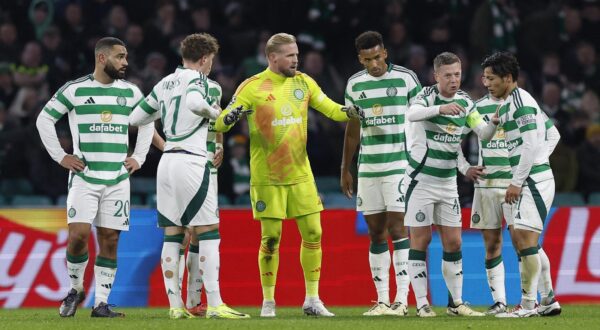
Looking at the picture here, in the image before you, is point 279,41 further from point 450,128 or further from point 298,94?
point 450,128

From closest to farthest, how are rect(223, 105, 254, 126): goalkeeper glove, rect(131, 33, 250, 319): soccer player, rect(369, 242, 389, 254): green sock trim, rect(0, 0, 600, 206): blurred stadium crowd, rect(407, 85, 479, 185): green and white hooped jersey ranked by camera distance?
1. rect(223, 105, 254, 126): goalkeeper glove
2. rect(131, 33, 250, 319): soccer player
3. rect(407, 85, 479, 185): green and white hooped jersey
4. rect(369, 242, 389, 254): green sock trim
5. rect(0, 0, 600, 206): blurred stadium crowd

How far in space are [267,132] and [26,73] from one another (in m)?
6.58

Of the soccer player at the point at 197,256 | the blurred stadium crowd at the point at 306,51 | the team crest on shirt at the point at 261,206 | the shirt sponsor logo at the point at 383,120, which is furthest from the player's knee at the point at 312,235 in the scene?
the blurred stadium crowd at the point at 306,51

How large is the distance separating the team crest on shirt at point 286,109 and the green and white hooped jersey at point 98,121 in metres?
1.29

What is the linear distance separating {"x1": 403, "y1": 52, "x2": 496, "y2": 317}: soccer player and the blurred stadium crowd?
4342 millimetres

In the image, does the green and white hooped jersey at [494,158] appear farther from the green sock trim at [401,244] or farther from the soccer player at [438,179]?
the green sock trim at [401,244]

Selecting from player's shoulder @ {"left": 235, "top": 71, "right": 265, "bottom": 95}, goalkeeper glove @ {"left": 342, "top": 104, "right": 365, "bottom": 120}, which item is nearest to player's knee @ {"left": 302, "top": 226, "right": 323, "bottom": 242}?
goalkeeper glove @ {"left": 342, "top": 104, "right": 365, "bottom": 120}

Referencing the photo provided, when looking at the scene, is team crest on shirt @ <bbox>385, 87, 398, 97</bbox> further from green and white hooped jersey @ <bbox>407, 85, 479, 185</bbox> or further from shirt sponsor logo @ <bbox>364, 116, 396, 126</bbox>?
green and white hooped jersey @ <bbox>407, 85, 479, 185</bbox>

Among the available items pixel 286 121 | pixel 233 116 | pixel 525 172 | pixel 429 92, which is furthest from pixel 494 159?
pixel 233 116

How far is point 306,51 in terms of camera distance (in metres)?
17.9

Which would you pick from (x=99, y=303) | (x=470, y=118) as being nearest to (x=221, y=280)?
(x=99, y=303)

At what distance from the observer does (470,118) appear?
37.5ft

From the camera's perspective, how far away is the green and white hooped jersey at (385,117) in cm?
1175

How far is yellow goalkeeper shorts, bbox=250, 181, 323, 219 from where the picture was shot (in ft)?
36.9
